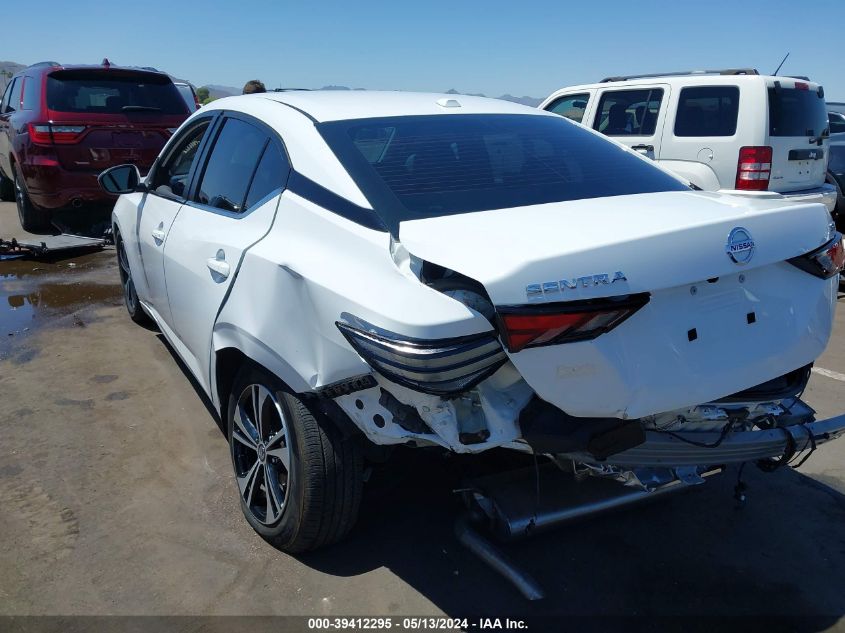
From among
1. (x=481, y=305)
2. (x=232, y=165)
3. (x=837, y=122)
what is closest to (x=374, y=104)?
(x=232, y=165)

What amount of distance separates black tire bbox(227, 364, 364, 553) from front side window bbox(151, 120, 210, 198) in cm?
149

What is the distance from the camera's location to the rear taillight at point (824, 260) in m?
2.40

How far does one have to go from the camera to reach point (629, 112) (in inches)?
322

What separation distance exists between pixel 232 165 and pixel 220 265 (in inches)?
24.7

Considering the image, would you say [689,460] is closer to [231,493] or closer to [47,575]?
[231,493]

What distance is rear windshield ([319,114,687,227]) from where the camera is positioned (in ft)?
8.34

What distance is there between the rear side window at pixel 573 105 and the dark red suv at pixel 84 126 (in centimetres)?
468

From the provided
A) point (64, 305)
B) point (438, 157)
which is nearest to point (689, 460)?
point (438, 157)

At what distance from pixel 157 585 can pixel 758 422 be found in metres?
2.28

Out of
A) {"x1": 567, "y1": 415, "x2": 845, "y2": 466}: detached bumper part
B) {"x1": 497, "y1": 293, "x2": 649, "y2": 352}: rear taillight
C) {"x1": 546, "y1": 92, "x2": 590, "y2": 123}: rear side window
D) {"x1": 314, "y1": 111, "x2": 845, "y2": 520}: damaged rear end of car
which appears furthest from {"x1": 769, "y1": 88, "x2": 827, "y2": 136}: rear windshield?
{"x1": 497, "y1": 293, "x2": 649, "y2": 352}: rear taillight

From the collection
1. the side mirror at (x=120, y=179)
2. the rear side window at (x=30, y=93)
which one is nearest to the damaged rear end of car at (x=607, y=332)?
the side mirror at (x=120, y=179)

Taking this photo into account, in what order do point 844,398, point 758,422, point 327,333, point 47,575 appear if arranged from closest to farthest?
point 327,333 → point 758,422 → point 47,575 → point 844,398

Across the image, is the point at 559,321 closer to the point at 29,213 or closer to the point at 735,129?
the point at 735,129

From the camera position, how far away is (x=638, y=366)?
2.04m
